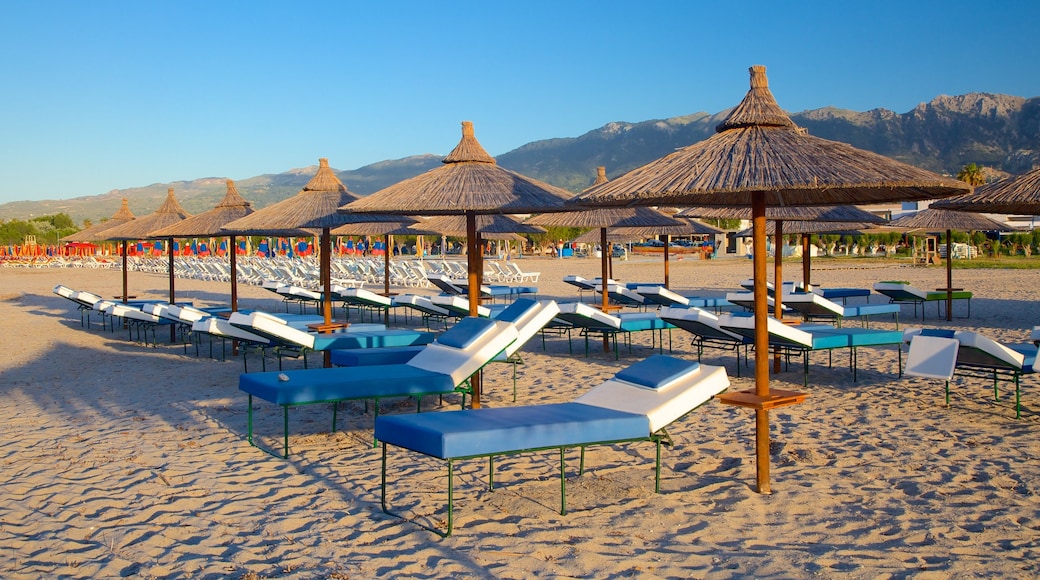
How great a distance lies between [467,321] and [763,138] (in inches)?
99.9

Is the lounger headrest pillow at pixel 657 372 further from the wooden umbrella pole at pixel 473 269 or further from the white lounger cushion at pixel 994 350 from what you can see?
the white lounger cushion at pixel 994 350

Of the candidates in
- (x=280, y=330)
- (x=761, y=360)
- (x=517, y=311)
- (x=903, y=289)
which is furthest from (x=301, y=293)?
(x=761, y=360)

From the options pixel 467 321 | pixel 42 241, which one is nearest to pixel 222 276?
pixel 467 321

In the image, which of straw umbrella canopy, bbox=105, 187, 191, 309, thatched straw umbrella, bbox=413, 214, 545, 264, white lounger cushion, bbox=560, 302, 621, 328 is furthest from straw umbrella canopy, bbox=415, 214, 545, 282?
straw umbrella canopy, bbox=105, 187, 191, 309

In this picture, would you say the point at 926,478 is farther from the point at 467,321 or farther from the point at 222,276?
the point at 222,276

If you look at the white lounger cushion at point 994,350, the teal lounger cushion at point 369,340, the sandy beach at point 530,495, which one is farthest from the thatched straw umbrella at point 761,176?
the teal lounger cushion at point 369,340

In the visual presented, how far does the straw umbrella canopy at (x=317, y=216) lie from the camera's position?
942 centimetres

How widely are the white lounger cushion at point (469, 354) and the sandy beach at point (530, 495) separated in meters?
0.67

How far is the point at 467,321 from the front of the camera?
649cm

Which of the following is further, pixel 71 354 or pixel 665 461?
pixel 71 354

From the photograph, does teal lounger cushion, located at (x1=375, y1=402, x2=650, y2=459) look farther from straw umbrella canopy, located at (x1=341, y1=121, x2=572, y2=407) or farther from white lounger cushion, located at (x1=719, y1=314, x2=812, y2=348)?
white lounger cushion, located at (x1=719, y1=314, x2=812, y2=348)

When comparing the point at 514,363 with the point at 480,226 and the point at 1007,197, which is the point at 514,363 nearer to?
the point at 1007,197

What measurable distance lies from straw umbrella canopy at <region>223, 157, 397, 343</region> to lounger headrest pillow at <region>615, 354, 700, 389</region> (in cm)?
476

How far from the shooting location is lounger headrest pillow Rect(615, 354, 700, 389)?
4797 mm
